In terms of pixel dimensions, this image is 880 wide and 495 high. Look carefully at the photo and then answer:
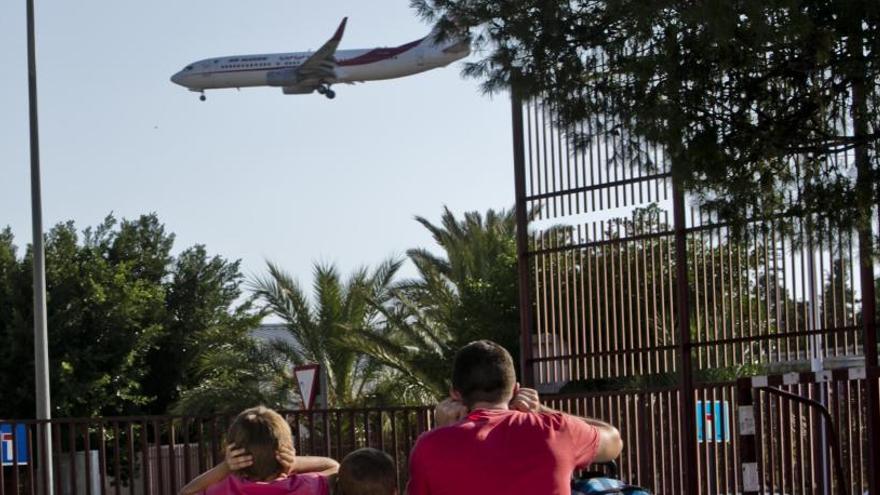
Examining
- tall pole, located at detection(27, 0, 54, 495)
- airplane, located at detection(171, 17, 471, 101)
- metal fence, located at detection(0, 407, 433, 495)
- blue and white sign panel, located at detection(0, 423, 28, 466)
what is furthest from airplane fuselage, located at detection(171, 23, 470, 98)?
blue and white sign panel, located at detection(0, 423, 28, 466)

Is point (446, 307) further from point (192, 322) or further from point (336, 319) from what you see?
point (192, 322)

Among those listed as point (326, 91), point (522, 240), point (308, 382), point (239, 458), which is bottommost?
point (308, 382)

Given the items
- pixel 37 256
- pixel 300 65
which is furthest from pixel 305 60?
pixel 37 256

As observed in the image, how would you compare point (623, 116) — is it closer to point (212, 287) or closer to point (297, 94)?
point (212, 287)

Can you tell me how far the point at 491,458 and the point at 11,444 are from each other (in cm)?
577

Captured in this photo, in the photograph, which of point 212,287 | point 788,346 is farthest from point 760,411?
point 212,287

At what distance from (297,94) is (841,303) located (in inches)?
2461

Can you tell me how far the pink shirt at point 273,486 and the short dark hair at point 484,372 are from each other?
81 centimetres

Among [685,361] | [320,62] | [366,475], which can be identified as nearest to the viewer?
[366,475]

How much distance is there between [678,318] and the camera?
446 inches

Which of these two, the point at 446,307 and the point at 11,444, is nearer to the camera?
the point at 11,444

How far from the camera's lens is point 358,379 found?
34281 mm

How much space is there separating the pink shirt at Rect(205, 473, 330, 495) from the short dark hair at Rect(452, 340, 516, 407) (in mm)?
805

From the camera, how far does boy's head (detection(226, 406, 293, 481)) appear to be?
5.41m
